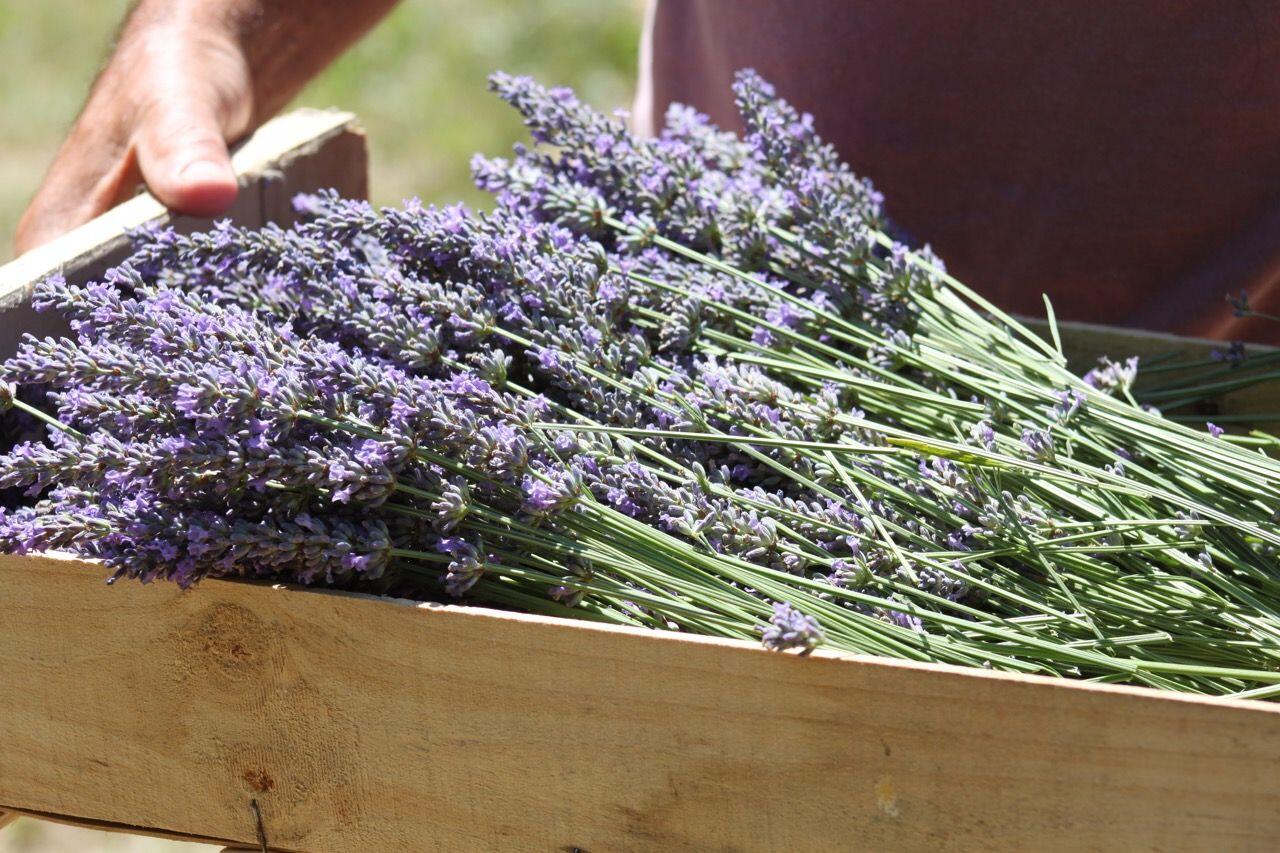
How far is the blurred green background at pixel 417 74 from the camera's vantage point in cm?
422

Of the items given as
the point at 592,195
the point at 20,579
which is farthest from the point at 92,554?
the point at 592,195

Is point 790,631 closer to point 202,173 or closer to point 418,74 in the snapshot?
point 202,173

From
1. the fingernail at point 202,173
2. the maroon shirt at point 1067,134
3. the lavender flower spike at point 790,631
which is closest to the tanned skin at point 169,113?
the fingernail at point 202,173

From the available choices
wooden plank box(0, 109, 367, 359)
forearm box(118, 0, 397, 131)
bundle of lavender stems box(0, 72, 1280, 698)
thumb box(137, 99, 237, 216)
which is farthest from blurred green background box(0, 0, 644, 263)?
bundle of lavender stems box(0, 72, 1280, 698)

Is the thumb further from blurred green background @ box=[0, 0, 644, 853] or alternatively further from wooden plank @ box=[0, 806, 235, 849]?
blurred green background @ box=[0, 0, 644, 853]

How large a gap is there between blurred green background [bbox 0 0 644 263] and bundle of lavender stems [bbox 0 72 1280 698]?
312cm

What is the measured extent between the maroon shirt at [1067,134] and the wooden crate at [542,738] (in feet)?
2.59

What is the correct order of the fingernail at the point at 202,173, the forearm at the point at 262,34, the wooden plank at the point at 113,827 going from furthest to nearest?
1. the forearm at the point at 262,34
2. the fingernail at the point at 202,173
3. the wooden plank at the point at 113,827

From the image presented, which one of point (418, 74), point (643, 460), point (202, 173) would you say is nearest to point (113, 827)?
point (643, 460)

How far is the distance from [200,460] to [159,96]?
0.70 meters

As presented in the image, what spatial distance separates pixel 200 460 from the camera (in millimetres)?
735

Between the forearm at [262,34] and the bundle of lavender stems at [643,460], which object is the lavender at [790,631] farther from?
the forearm at [262,34]

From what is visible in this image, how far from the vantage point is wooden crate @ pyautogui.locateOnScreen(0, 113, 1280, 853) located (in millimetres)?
716

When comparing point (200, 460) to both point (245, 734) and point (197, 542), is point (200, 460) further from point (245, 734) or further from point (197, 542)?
point (245, 734)
